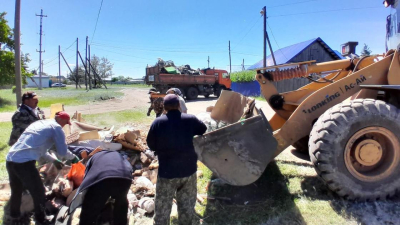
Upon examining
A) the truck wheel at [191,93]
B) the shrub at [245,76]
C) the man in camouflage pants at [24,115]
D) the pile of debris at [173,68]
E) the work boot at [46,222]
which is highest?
the pile of debris at [173,68]

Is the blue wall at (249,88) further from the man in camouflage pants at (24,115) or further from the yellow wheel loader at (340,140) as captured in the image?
the man in camouflage pants at (24,115)

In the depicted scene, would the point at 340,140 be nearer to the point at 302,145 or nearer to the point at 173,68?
the point at 302,145

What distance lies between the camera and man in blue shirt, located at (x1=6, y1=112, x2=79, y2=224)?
3.25 m

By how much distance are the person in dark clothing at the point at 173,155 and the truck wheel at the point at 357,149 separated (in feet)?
5.07

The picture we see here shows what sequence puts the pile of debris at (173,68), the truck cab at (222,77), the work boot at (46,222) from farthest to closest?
1. the truck cab at (222,77)
2. the pile of debris at (173,68)
3. the work boot at (46,222)

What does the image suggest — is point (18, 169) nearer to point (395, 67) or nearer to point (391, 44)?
point (395, 67)

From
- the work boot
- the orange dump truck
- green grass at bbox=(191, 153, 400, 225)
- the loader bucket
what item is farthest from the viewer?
the orange dump truck

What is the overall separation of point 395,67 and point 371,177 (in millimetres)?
1600

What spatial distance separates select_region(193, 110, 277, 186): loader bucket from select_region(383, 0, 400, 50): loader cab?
115 inches

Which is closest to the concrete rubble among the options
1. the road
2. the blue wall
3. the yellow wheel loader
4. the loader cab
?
the yellow wheel loader

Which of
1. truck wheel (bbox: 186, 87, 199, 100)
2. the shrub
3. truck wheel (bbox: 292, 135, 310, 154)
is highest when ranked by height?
the shrub

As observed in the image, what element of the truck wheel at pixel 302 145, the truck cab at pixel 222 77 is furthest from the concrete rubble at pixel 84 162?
the truck cab at pixel 222 77

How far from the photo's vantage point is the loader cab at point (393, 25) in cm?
443

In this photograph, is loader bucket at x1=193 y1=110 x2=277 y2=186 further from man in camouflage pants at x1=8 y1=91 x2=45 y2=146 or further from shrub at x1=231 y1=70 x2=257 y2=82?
shrub at x1=231 y1=70 x2=257 y2=82
